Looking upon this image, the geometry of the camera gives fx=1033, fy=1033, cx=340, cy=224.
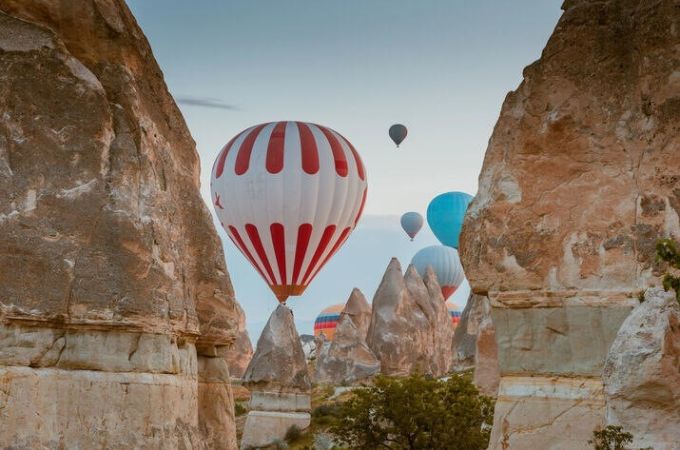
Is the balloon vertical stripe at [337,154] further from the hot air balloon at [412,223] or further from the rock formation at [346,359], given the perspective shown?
the hot air balloon at [412,223]

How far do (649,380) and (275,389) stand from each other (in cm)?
1736

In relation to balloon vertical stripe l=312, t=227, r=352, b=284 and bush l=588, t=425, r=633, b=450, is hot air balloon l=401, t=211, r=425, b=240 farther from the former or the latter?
bush l=588, t=425, r=633, b=450

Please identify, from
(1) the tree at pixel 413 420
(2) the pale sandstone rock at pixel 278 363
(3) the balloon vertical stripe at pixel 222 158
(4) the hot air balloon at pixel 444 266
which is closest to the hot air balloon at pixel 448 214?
(4) the hot air balloon at pixel 444 266

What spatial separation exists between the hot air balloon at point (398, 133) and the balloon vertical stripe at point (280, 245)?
1755 centimetres

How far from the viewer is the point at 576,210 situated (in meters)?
7.73

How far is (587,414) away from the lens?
24.0 feet

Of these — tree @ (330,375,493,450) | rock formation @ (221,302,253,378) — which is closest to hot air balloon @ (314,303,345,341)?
rock formation @ (221,302,253,378)

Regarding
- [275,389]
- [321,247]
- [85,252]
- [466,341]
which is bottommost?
[275,389]

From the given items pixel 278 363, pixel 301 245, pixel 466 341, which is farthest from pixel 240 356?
pixel 278 363

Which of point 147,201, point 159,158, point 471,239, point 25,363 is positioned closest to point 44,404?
point 25,363

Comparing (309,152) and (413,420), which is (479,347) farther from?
(309,152)

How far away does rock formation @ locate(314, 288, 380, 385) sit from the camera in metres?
30.5

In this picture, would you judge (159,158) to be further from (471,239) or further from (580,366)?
(580,366)

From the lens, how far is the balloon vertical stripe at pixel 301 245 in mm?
27531
